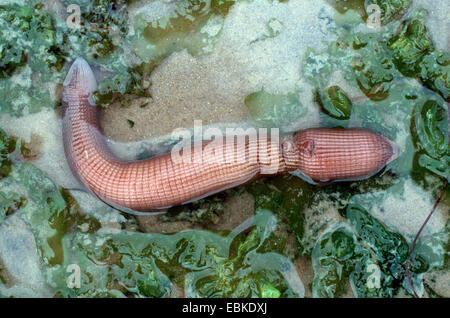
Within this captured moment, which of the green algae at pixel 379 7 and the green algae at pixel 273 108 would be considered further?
the green algae at pixel 273 108

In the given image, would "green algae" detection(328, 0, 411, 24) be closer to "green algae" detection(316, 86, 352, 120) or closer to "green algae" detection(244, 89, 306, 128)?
"green algae" detection(316, 86, 352, 120)

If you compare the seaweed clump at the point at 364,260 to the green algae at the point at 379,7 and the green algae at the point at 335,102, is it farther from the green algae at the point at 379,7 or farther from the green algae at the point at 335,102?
the green algae at the point at 379,7

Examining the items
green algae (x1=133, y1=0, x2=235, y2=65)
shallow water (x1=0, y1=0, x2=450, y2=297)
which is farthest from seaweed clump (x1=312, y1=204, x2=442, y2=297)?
Result: green algae (x1=133, y1=0, x2=235, y2=65)

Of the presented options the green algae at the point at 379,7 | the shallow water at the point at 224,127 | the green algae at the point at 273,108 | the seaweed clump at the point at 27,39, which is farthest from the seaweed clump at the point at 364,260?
the seaweed clump at the point at 27,39

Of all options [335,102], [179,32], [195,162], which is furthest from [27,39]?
[335,102]

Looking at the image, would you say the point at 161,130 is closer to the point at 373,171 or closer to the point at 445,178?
the point at 373,171

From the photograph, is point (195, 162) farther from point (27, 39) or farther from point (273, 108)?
point (27, 39)

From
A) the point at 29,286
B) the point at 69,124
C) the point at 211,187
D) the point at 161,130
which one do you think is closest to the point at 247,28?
the point at 161,130
